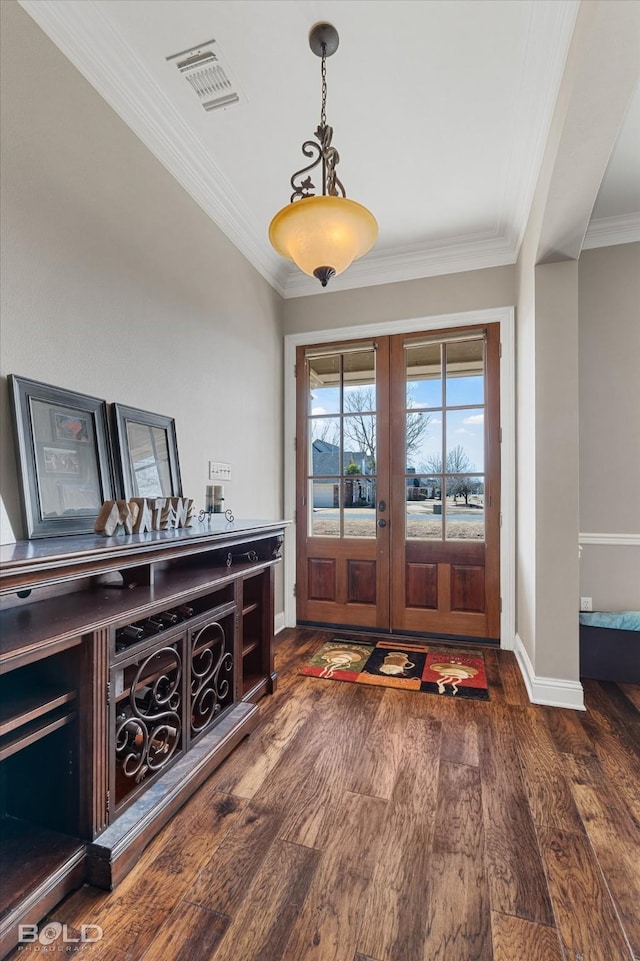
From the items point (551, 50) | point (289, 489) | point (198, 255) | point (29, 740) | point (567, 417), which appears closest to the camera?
point (29, 740)

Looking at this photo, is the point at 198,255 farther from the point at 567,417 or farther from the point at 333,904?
the point at 333,904

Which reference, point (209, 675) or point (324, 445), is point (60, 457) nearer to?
point (209, 675)

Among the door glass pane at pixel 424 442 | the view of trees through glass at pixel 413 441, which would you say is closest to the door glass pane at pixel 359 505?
the view of trees through glass at pixel 413 441

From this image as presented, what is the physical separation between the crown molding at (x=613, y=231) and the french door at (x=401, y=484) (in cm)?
81

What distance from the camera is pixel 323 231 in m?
1.64

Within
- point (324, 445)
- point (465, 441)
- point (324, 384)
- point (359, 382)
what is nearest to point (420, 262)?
point (359, 382)

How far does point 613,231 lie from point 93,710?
3929mm

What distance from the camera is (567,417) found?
2.46 meters

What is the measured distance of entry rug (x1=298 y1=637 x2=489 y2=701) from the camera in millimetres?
2629

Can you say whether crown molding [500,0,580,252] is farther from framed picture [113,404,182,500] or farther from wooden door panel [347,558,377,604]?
wooden door panel [347,558,377,604]

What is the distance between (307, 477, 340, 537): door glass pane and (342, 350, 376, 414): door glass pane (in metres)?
0.63

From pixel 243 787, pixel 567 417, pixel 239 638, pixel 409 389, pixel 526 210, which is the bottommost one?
pixel 243 787

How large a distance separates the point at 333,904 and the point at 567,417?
2.36 m

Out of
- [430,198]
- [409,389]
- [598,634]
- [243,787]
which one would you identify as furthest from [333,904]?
[430,198]
